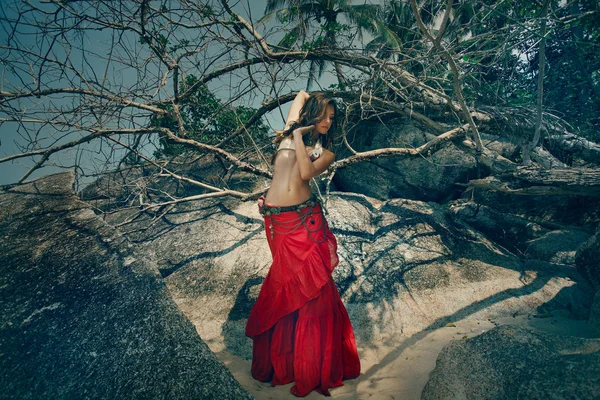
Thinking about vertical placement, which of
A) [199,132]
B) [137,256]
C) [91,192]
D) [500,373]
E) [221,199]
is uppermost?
[199,132]

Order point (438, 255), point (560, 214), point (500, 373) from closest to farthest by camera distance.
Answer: point (500, 373), point (438, 255), point (560, 214)

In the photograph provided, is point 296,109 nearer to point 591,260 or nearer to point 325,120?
point 325,120

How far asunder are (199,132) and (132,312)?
3.57 m

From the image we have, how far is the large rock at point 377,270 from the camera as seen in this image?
306cm

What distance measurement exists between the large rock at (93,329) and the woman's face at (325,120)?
1.58 m

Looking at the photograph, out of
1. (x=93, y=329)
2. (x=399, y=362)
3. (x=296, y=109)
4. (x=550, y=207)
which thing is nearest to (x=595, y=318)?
(x=399, y=362)

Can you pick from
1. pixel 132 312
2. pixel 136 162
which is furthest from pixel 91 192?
pixel 132 312

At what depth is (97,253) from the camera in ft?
7.29

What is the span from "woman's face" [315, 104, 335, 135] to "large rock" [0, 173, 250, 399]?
5.18 ft

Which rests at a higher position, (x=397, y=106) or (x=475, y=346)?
(x=397, y=106)

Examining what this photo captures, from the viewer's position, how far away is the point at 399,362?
2.44 metres

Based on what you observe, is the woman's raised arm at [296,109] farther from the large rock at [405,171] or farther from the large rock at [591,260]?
the large rock at [591,260]

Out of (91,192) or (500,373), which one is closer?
(500,373)

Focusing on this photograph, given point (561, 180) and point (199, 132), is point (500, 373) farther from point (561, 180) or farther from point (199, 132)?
point (199, 132)
